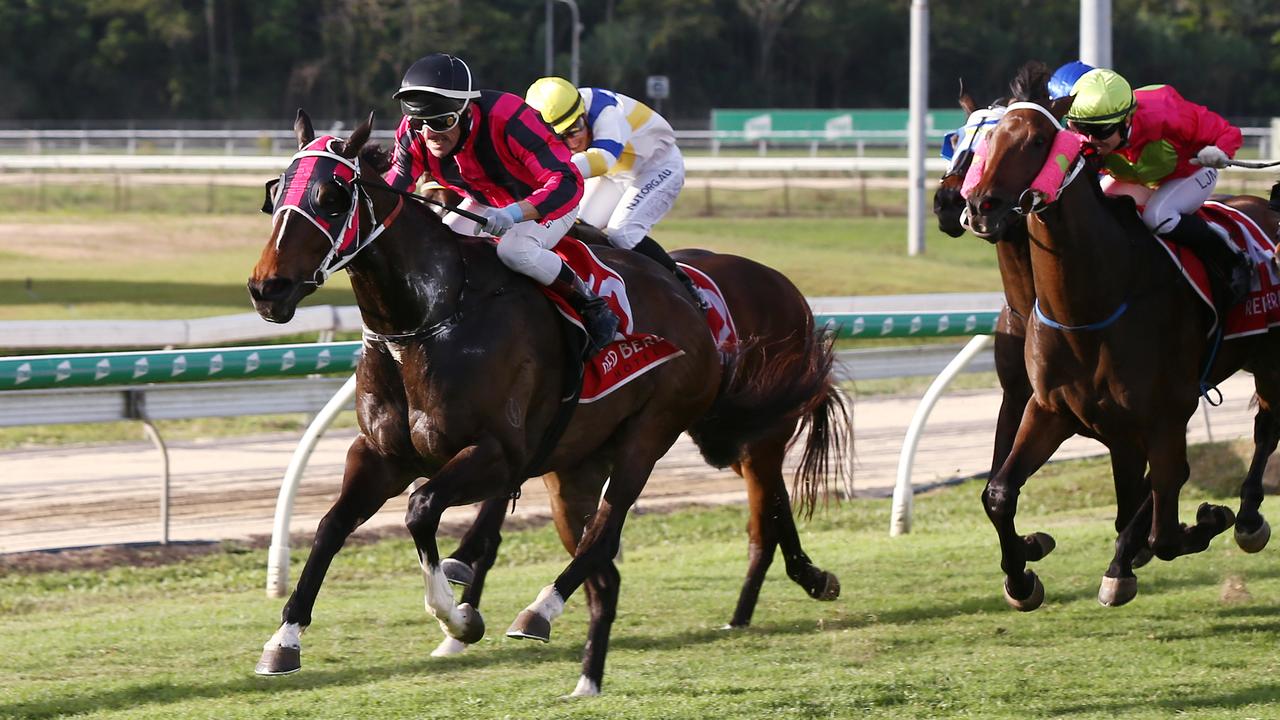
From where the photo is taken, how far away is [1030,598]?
19.5 feet

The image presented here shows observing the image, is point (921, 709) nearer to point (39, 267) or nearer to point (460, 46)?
point (39, 267)

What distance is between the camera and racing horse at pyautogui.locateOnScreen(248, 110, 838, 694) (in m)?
4.55

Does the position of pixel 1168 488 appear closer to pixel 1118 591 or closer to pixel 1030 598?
pixel 1118 591

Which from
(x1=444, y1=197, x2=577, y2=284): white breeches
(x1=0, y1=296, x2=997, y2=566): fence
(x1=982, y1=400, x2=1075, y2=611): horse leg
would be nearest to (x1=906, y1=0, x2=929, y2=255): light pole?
(x1=0, y1=296, x2=997, y2=566): fence

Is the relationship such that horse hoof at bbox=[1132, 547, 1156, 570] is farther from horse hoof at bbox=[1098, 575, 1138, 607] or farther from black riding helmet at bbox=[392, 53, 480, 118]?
black riding helmet at bbox=[392, 53, 480, 118]

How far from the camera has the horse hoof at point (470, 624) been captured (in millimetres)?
4832

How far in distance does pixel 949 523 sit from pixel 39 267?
14.7m

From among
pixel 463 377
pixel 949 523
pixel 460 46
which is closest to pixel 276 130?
pixel 460 46

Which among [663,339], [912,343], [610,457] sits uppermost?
[663,339]

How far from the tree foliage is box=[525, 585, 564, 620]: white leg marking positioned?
4509cm

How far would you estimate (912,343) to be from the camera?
1514cm

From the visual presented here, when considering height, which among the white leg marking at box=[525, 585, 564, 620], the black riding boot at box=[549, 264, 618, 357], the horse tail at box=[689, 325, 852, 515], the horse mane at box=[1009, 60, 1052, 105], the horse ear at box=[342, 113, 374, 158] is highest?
the horse mane at box=[1009, 60, 1052, 105]

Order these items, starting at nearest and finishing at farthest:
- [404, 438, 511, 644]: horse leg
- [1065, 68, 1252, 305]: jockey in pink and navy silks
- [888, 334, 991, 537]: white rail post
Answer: [404, 438, 511, 644]: horse leg, [1065, 68, 1252, 305]: jockey in pink and navy silks, [888, 334, 991, 537]: white rail post

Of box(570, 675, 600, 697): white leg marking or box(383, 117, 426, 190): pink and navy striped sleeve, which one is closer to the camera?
box(570, 675, 600, 697): white leg marking
